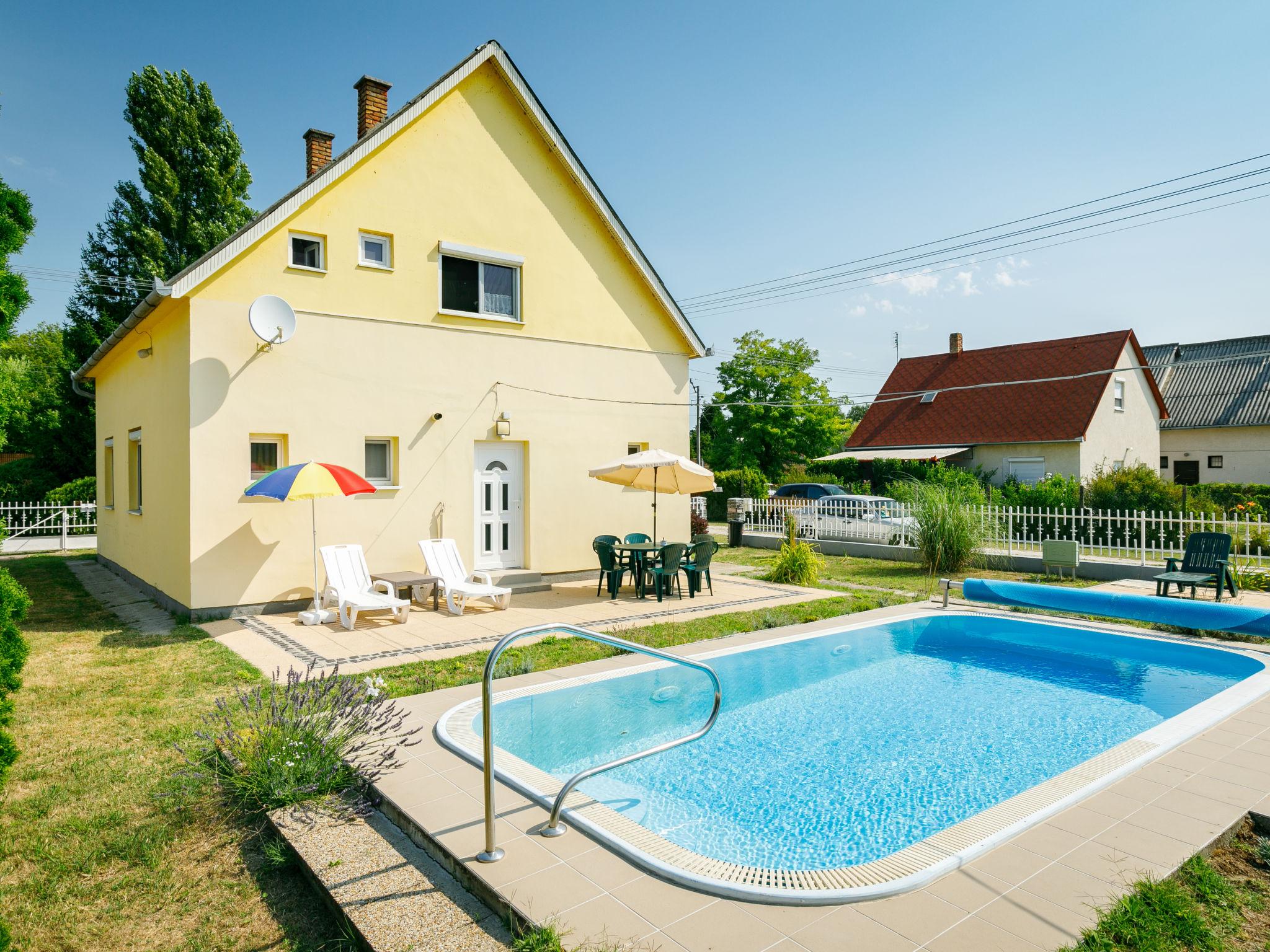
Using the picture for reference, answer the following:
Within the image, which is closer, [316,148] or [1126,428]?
[316,148]

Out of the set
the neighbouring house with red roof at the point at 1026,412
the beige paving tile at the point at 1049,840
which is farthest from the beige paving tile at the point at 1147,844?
the neighbouring house with red roof at the point at 1026,412

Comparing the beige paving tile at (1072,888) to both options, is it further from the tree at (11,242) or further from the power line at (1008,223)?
the power line at (1008,223)

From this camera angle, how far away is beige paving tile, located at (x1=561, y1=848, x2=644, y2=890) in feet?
13.0

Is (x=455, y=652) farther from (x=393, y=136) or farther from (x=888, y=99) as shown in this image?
(x=888, y=99)

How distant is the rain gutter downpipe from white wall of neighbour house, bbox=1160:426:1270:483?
43.2 meters

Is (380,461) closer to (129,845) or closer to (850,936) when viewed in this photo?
(129,845)

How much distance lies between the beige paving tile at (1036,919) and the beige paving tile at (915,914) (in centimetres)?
16

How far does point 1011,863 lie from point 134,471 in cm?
1749

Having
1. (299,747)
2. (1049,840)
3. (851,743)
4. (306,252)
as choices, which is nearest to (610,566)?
(851,743)

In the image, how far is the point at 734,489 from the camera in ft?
108

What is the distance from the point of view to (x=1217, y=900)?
3.86 metres

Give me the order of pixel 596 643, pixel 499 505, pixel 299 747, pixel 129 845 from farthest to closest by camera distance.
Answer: pixel 499 505 < pixel 596 643 < pixel 299 747 < pixel 129 845

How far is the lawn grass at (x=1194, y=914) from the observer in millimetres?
3428

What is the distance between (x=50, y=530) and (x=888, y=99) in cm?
2885
